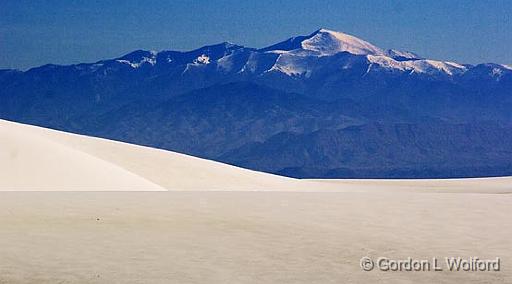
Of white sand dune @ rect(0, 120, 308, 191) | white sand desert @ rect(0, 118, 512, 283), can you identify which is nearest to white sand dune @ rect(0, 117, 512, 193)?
white sand dune @ rect(0, 120, 308, 191)

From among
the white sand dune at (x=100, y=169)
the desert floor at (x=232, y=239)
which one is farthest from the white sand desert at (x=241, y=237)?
the white sand dune at (x=100, y=169)

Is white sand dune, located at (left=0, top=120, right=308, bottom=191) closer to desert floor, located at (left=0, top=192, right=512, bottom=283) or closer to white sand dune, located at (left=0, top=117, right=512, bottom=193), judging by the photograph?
white sand dune, located at (left=0, top=117, right=512, bottom=193)

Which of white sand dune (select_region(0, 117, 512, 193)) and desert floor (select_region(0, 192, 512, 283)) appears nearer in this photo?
desert floor (select_region(0, 192, 512, 283))

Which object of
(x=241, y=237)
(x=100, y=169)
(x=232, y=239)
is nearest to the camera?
(x=232, y=239)

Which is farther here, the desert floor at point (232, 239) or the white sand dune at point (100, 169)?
the white sand dune at point (100, 169)

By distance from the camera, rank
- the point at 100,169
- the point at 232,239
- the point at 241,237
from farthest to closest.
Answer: the point at 100,169, the point at 241,237, the point at 232,239

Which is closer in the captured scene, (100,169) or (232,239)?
(232,239)

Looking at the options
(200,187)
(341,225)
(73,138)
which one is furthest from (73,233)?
(73,138)

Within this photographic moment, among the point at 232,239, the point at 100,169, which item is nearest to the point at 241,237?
the point at 232,239

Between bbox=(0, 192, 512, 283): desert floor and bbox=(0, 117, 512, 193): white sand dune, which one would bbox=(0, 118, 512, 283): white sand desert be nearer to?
bbox=(0, 192, 512, 283): desert floor

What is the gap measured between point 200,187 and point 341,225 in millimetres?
24805

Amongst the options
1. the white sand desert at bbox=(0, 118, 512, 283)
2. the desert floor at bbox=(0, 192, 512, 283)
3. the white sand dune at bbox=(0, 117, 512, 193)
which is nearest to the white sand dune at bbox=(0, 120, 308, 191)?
the white sand dune at bbox=(0, 117, 512, 193)

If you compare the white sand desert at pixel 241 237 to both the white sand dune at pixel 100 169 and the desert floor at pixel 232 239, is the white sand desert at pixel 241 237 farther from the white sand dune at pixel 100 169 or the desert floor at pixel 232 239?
the white sand dune at pixel 100 169

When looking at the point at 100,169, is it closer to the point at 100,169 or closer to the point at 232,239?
the point at 100,169
